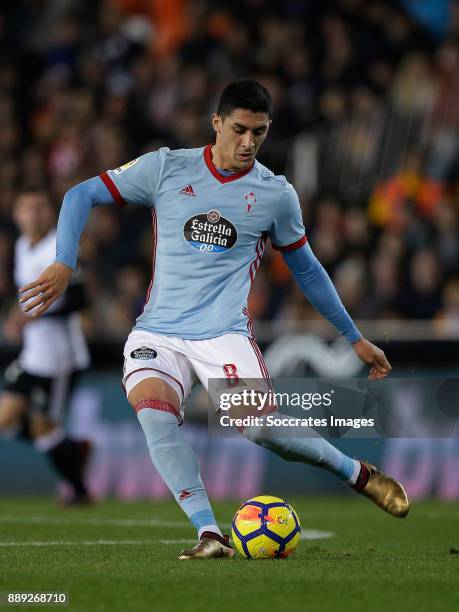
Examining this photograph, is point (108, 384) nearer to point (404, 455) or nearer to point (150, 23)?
point (404, 455)

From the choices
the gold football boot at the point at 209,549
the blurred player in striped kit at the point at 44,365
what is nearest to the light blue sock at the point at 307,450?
the gold football boot at the point at 209,549

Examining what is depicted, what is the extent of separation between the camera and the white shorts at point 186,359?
20.4 feet

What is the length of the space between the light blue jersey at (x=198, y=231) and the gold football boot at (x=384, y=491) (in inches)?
38.8

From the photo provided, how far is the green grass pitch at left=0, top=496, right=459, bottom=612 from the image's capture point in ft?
15.3

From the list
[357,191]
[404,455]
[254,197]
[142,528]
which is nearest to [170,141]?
[357,191]

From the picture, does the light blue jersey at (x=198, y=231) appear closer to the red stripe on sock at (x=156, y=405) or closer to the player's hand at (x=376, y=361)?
the red stripe on sock at (x=156, y=405)

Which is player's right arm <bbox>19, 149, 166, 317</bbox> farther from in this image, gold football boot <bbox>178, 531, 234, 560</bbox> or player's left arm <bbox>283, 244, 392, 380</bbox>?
gold football boot <bbox>178, 531, 234, 560</bbox>

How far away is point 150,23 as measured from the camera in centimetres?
1816

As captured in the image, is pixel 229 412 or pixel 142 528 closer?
pixel 229 412

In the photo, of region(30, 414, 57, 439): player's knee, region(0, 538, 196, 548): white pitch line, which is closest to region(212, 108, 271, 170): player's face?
region(0, 538, 196, 548): white pitch line

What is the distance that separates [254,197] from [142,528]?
112 inches

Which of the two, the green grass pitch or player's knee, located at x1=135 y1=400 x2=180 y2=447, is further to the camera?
player's knee, located at x1=135 y1=400 x2=180 y2=447

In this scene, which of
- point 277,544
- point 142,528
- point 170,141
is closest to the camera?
point 277,544

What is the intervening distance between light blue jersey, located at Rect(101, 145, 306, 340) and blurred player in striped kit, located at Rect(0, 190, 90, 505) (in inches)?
165
